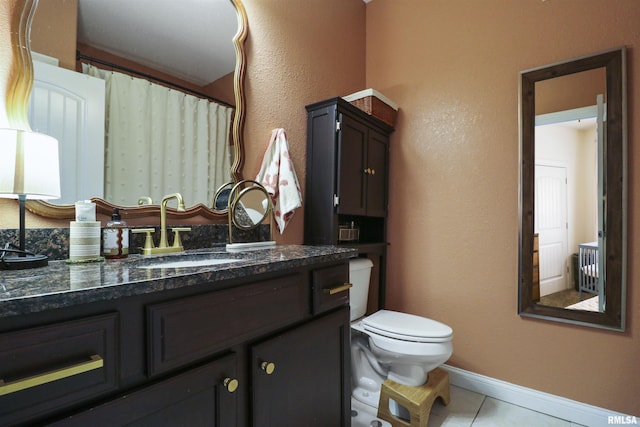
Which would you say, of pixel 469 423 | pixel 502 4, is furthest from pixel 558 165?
pixel 469 423

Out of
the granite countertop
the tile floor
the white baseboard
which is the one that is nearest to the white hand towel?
the granite countertop

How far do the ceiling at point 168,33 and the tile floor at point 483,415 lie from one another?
6.21ft

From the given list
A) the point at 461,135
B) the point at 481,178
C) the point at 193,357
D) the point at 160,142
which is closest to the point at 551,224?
the point at 481,178

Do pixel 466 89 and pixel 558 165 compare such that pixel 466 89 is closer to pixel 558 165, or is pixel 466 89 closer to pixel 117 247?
pixel 558 165

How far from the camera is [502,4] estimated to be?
1.90 meters

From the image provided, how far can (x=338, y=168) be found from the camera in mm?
1806

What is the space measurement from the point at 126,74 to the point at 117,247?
67cm

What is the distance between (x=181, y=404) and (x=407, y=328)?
1.22 meters

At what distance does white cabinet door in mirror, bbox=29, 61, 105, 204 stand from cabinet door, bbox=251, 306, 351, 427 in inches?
32.1

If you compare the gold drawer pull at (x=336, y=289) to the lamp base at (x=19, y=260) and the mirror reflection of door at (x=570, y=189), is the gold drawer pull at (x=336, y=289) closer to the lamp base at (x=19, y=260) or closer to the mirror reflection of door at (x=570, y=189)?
the lamp base at (x=19, y=260)

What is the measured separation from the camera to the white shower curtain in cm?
114

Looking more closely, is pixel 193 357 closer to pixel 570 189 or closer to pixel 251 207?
pixel 251 207

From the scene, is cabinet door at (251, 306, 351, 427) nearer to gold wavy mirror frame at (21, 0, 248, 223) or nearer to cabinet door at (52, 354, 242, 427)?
cabinet door at (52, 354, 242, 427)

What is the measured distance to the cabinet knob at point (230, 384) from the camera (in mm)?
743
